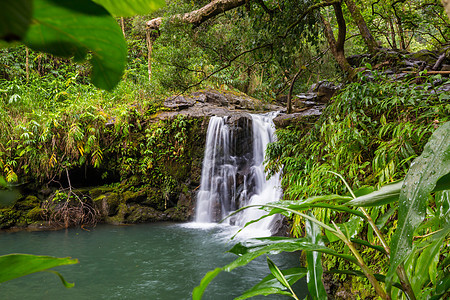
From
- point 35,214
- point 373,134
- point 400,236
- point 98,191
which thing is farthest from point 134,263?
point 400,236

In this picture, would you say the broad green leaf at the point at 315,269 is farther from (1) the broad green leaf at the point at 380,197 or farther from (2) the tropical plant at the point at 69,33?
(2) the tropical plant at the point at 69,33

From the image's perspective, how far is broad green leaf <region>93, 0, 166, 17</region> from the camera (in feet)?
0.72

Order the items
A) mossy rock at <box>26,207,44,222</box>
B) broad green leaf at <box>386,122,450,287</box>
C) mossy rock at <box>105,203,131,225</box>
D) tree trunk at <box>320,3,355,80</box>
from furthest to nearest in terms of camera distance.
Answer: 1. mossy rock at <box>105,203,131,225</box>
2. mossy rock at <box>26,207,44,222</box>
3. tree trunk at <box>320,3,355,80</box>
4. broad green leaf at <box>386,122,450,287</box>

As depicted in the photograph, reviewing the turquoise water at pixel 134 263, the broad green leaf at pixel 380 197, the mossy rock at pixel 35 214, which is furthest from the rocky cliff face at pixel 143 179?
the broad green leaf at pixel 380 197

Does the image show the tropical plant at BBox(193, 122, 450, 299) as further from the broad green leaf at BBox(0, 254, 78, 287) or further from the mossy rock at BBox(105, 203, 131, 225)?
the mossy rock at BBox(105, 203, 131, 225)

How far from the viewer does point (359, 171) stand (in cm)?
Answer: 257

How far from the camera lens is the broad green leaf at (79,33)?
0.15 m

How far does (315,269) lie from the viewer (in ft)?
2.47

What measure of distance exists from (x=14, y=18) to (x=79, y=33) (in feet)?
0.26

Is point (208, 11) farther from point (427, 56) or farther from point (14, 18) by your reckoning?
point (14, 18)

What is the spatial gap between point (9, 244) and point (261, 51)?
4744 mm

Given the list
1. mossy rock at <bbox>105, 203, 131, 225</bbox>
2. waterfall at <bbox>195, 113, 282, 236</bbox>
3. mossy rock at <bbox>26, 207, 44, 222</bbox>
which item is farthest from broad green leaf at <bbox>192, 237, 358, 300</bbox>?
mossy rock at <bbox>26, 207, 44, 222</bbox>

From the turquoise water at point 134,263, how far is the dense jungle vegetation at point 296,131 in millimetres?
921

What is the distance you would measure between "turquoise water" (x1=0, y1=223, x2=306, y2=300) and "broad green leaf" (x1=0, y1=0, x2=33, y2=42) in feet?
10.2
